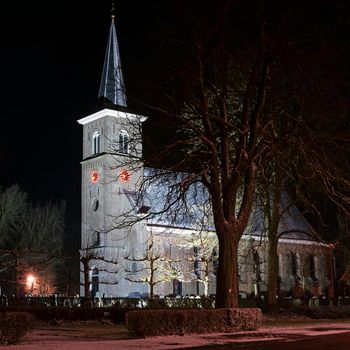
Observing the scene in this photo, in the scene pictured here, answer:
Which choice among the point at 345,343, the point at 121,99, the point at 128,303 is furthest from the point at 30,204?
the point at 345,343

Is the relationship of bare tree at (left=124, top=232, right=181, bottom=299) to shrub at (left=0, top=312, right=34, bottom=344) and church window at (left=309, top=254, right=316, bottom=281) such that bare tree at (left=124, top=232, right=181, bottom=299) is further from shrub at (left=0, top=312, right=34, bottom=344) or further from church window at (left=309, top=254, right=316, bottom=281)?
shrub at (left=0, top=312, right=34, bottom=344)

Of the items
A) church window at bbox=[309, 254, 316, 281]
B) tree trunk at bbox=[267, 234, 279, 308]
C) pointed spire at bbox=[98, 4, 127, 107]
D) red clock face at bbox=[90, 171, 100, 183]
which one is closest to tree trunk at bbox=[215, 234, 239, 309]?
tree trunk at bbox=[267, 234, 279, 308]

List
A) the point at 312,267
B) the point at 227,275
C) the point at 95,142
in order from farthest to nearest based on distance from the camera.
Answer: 1. the point at 312,267
2. the point at 95,142
3. the point at 227,275

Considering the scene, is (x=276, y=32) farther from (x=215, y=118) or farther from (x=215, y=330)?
(x=215, y=330)

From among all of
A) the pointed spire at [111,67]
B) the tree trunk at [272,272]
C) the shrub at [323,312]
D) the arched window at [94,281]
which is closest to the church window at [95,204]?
the arched window at [94,281]

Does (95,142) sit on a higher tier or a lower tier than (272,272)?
higher

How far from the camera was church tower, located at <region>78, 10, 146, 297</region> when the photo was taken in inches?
2692

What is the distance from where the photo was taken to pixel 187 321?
22.7 metres

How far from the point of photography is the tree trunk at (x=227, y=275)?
2547 centimetres

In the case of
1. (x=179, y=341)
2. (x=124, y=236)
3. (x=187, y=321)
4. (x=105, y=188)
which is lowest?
(x=179, y=341)

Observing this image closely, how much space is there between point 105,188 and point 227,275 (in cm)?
4720

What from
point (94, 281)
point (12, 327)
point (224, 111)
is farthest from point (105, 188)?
point (12, 327)

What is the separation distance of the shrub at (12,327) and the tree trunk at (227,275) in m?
8.48

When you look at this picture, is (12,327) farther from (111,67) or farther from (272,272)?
(111,67)
